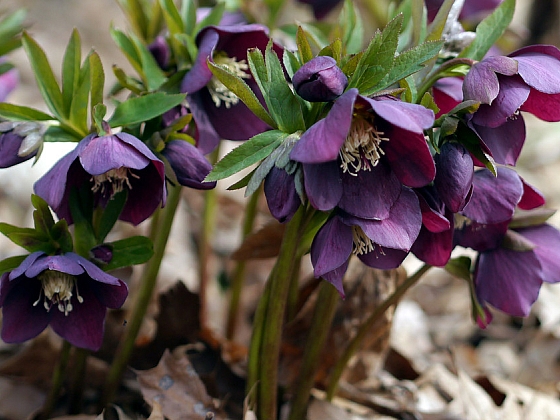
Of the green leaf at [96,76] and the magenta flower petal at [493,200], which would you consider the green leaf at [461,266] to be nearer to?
the magenta flower petal at [493,200]

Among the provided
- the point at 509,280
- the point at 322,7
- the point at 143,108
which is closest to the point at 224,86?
the point at 143,108

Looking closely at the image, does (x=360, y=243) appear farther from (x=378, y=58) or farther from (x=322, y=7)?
(x=322, y=7)

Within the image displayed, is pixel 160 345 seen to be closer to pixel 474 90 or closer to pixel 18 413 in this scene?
pixel 18 413

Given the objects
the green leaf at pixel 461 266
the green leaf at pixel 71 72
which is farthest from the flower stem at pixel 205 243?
the green leaf at pixel 461 266

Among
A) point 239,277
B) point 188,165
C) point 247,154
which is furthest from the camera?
point 239,277

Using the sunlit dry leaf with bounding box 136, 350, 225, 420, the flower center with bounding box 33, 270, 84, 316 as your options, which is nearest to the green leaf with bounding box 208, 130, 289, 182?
the flower center with bounding box 33, 270, 84, 316
